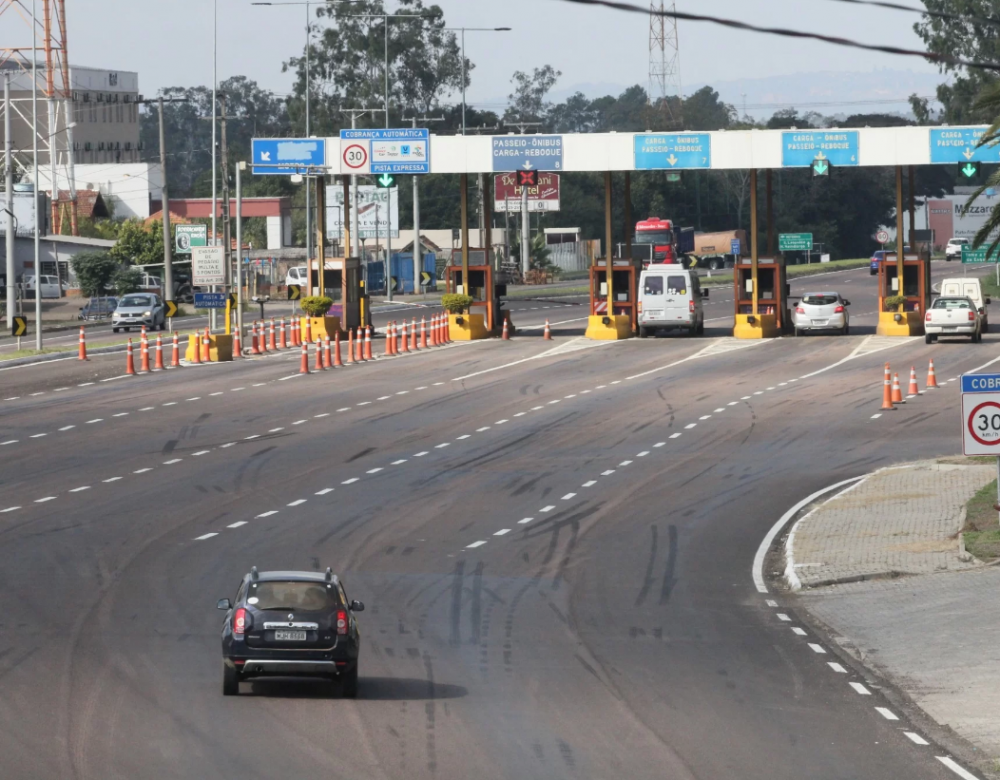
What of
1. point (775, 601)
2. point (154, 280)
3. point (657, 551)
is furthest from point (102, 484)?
point (154, 280)

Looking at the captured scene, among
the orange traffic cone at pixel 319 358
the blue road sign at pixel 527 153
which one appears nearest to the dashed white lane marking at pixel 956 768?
the orange traffic cone at pixel 319 358

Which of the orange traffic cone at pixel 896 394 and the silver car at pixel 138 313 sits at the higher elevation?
the silver car at pixel 138 313

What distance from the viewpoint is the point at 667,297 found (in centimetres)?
5241

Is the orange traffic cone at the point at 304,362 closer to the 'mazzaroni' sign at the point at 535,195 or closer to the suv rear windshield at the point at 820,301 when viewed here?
Answer: the suv rear windshield at the point at 820,301

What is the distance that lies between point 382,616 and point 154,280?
75032mm

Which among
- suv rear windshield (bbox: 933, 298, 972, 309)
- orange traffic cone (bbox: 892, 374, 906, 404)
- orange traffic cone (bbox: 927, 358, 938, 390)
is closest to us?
orange traffic cone (bbox: 892, 374, 906, 404)

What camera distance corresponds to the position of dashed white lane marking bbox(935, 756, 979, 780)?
1127 cm

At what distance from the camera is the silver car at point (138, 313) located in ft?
203

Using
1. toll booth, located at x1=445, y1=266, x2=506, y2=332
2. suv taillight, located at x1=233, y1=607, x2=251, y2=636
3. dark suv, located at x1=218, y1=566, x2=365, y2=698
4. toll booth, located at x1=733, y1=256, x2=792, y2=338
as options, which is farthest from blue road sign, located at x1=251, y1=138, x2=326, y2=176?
suv taillight, located at x1=233, y1=607, x2=251, y2=636

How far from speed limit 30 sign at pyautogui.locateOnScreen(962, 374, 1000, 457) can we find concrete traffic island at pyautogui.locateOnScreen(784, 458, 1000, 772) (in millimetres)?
1440

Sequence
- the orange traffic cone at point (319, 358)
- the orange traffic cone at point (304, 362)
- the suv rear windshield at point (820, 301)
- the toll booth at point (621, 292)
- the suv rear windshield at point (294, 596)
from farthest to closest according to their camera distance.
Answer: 1. the toll booth at point (621, 292)
2. the suv rear windshield at point (820, 301)
3. the orange traffic cone at point (319, 358)
4. the orange traffic cone at point (304, 362)
5. the suv rear windshield at point (294, 596)

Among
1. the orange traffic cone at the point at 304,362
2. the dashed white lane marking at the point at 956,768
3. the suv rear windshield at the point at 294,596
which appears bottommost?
the dashed white lane marking at the point at 956,768

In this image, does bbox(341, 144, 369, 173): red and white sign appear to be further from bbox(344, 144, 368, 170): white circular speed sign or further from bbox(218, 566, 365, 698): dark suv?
bbox(218, 566, 365, 698): dark suv

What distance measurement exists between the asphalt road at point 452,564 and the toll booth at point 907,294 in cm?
941
